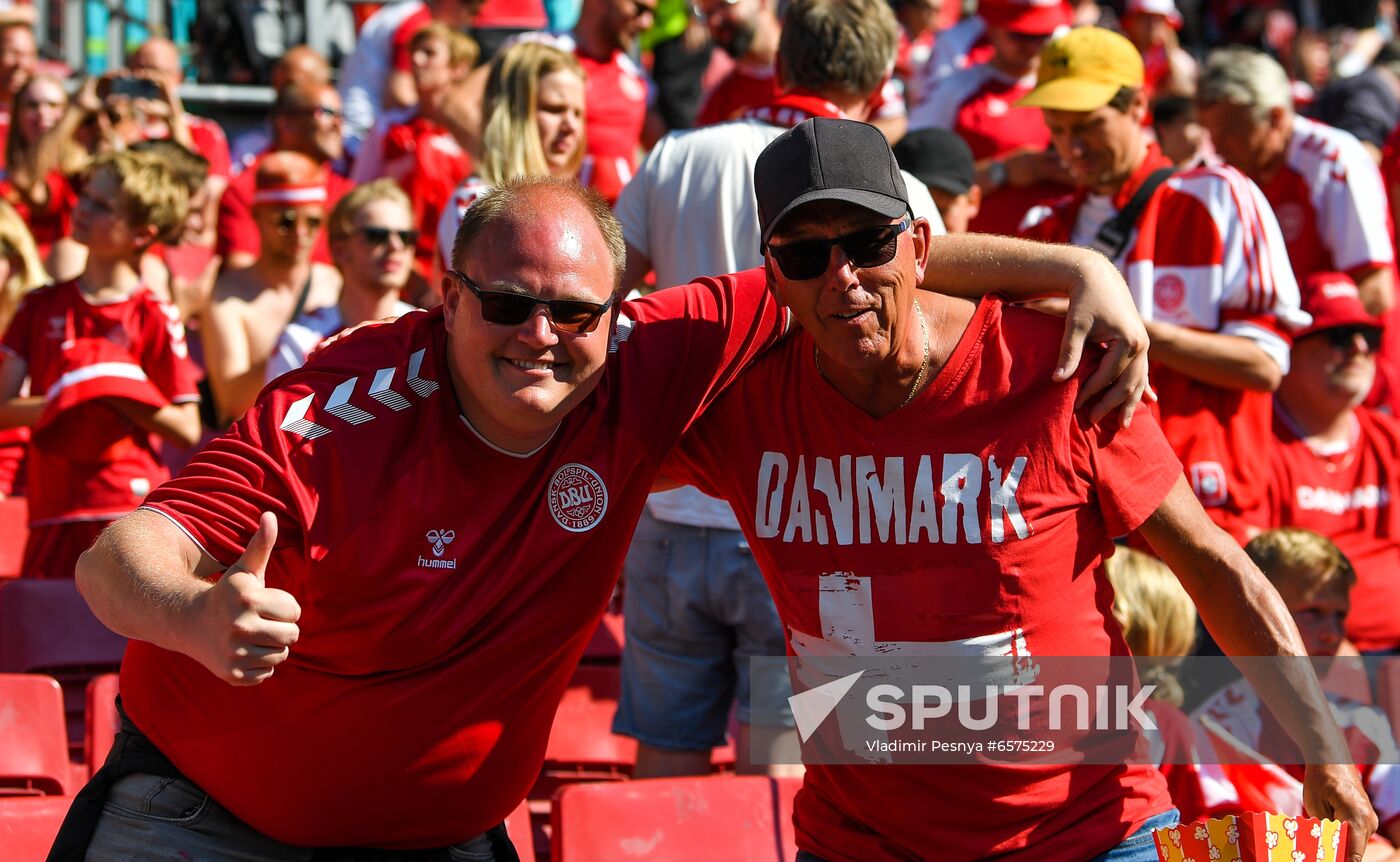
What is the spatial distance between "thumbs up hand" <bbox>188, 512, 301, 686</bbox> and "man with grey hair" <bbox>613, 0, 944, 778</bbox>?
1.90 m

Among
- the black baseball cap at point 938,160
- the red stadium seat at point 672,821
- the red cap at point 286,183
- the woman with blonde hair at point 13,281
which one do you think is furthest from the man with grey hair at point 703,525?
the woman with blonde hair at point 13,281

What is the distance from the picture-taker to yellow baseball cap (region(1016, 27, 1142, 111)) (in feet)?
15.9

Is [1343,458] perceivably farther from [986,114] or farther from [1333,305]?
[986,114]

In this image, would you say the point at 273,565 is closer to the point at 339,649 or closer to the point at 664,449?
the point at 339,649

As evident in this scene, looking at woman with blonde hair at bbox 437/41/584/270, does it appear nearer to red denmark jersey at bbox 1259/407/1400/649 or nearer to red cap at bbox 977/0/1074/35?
red cap at bbox 977/0/1074/35

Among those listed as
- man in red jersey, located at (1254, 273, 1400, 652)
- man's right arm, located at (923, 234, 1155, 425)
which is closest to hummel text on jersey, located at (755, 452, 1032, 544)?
man's right arm, located at (923, 234, 1155, 425)

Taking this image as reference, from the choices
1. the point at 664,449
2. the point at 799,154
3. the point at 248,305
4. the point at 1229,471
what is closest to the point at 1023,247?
the point at 799,154

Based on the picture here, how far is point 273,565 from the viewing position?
2.72 m

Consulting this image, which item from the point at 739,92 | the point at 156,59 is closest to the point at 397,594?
the point at 739,92

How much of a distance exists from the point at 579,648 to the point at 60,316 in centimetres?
331

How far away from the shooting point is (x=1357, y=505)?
5488mm

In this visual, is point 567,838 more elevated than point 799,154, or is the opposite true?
point 799,154

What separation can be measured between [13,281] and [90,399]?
5.70ft

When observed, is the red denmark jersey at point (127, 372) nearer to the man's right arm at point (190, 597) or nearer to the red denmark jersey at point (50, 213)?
the red denmark jersey at point (50, 213)
